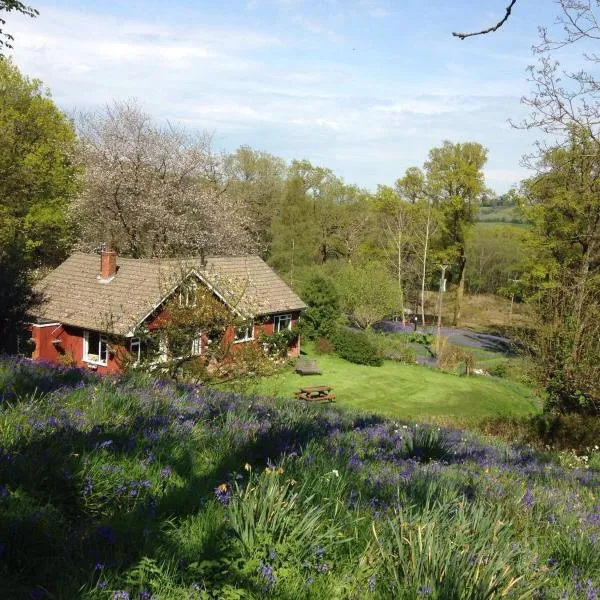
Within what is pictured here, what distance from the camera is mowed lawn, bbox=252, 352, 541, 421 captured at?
3061 cm

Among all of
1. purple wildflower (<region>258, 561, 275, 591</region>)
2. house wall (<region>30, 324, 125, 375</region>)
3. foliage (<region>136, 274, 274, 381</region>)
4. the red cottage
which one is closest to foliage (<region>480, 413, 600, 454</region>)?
foliage (<region>136, 274, 274, 381</region>)

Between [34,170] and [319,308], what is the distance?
71.6ft

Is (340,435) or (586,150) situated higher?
(586,150)

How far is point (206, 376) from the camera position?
17.2 metres

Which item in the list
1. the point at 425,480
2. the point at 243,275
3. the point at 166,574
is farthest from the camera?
the point at 243,275

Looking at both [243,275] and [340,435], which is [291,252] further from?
[340,435]

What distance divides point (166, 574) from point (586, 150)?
15821 millimetres

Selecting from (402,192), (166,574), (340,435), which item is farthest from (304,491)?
(402,192)

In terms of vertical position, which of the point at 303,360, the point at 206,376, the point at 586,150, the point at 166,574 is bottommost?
the point at 303,360

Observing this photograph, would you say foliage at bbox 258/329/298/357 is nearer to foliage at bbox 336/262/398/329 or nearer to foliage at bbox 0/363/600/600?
foliage at bbox 336/262/398/329

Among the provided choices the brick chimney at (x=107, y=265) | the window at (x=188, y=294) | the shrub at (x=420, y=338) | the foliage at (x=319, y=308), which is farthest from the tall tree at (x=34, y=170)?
the shrub at (x=420, y=338)

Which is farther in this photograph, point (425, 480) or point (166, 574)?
point (425, 480)

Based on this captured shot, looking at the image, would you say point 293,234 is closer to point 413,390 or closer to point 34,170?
point 34,170

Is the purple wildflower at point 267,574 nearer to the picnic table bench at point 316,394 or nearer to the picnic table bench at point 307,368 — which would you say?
the picnic table bench at point 316,394
